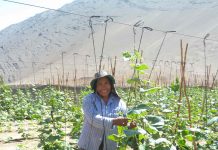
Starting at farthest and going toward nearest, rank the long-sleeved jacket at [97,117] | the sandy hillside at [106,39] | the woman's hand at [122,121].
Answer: the sandy hillside at [106,39], the long-sleeved jacket at [97,117], the woman's hand at [122,121]

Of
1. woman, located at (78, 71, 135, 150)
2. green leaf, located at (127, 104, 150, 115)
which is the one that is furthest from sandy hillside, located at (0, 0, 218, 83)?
green leaf, located at (127, 104, 150, 115)

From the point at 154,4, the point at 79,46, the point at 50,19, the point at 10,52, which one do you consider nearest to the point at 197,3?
the point at 154,4

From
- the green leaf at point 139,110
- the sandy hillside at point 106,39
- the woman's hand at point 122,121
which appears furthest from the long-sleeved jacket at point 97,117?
the sandy hillside at point 106,39

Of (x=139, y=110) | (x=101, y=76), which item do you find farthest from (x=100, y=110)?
(x=139, y=110)

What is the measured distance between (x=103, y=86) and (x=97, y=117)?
0.29m

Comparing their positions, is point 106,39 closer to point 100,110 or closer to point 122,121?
point 100,110

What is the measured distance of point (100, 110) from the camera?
3385 millimetres

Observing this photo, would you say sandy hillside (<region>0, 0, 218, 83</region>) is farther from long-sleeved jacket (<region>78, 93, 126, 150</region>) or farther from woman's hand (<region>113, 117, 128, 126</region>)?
woman's hand (<region>113, 117, 128, 126</region>)

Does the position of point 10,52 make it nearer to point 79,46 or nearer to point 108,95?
point 79,46

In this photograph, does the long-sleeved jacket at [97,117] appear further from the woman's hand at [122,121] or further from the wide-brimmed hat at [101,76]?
the woman's hand at [122,121]

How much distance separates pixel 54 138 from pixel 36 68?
60977 millimetres

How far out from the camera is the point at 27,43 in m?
71.8

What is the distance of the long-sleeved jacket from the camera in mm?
3330

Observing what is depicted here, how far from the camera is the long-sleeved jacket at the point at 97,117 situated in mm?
3330
